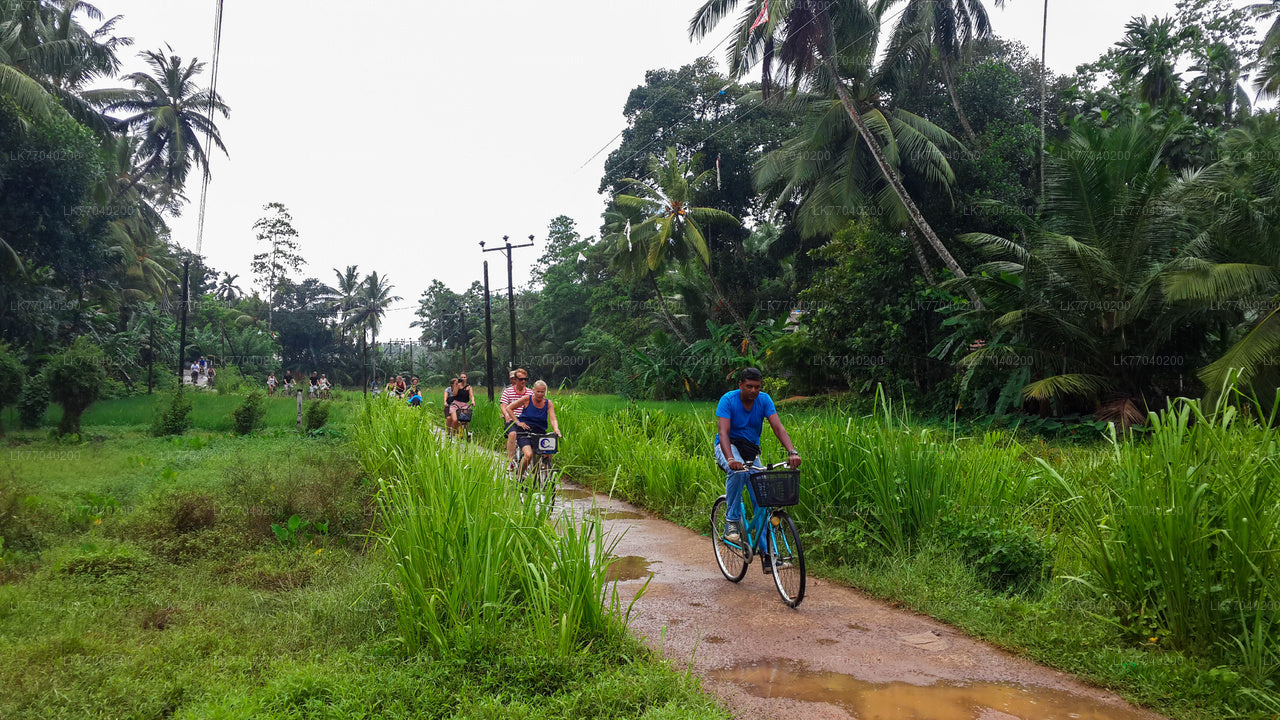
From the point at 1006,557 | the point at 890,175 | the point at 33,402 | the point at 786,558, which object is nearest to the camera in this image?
the point at 786,558

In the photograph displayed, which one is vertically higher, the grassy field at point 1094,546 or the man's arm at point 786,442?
the man's arm at point 786,442

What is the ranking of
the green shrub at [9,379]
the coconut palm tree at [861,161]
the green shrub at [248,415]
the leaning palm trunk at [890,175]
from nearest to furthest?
the green shrub at [9,379]
the leaning palm trunk at [890,175]
the green shrub at [248,415]
the coconut palm tree at [861,161]

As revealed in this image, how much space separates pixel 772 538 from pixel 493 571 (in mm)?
2091

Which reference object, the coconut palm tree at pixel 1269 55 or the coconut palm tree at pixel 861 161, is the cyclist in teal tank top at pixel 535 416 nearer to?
the coconut palm tree at pixel 861 161

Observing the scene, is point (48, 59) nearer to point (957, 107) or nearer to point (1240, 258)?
point (957, 107)

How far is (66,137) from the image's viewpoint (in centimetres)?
2170

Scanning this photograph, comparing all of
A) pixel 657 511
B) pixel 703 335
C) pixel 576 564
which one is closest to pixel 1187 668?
pixel 576 564

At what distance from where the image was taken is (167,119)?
123ft

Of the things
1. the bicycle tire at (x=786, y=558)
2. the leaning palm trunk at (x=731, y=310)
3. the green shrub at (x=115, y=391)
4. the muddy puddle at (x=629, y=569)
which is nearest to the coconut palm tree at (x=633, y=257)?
the leaning palm trunk at (x=731, y=310)

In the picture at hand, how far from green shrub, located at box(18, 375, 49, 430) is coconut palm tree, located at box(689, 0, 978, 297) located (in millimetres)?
17294

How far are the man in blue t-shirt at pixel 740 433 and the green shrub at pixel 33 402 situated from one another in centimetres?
1806

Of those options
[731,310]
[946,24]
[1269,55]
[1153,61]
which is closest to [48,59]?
[731,310]

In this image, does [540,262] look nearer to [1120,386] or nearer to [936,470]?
[1120,386]

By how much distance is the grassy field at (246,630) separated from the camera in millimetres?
3809
